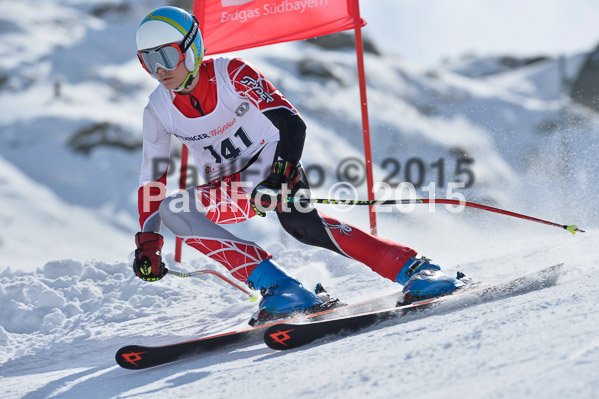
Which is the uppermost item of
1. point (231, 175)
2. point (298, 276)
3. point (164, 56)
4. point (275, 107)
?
point (164, 56)

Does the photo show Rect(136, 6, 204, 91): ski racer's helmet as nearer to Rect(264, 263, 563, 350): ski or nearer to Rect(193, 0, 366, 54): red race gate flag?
Rect(264, 263, 563, 350): ski

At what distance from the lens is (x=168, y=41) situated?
287 cm

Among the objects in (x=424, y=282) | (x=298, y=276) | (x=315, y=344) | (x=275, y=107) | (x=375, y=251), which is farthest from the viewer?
(x=298, y=276)

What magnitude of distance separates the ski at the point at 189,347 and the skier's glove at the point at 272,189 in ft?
1.69

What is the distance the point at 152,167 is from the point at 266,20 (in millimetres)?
A: 2140

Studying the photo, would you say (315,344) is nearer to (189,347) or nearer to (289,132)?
(189,347)

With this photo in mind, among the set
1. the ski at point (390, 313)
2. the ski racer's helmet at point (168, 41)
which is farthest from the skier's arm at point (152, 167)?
the ski at point (390, 313)

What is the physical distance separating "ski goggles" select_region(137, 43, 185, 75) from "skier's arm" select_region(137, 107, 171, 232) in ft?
1.06

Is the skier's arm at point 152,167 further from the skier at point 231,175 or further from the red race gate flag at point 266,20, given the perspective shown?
the red race gate flag at point 266,20

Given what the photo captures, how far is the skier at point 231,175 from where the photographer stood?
9.08 ft

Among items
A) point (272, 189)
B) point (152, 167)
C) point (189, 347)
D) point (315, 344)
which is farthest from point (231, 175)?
point (315, 344)

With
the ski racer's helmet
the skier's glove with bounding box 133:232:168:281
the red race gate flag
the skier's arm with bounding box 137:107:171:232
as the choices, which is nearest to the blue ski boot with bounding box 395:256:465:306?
the skier's glove with bounding box 133:232:168:281

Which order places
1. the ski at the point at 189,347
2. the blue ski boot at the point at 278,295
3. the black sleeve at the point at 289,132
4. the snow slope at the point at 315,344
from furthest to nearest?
the black sleeve at the point at 289,132 < the blue ski boot at the point at 278,295 < the ski at the point at 189,347 < the snow slope at the point at 315,344

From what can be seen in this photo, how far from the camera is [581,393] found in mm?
1257
